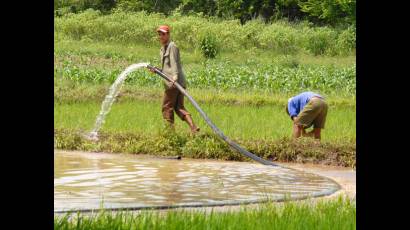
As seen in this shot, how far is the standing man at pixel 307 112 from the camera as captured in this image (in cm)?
1156

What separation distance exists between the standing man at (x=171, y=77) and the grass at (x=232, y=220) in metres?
6.09

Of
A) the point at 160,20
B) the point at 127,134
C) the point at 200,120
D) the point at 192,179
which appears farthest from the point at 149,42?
the point at 192,179

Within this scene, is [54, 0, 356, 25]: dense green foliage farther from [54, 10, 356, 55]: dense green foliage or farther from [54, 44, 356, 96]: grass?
[54, 44, 356, 96]: grass

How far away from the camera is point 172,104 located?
12422 millimetres

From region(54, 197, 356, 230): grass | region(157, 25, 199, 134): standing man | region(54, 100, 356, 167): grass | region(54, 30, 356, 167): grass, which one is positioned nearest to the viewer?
region(54, 197, 356, 230): grass

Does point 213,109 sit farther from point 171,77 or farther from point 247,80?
point 247,80

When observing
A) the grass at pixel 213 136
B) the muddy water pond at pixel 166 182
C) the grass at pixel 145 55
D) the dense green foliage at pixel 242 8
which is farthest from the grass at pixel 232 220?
the dense green foliage at pixel 242 8

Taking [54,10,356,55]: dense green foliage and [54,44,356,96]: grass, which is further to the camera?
[54,10,356,55]: dense green foliage

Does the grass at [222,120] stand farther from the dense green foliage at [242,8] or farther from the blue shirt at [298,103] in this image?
the dense green foliage at [242,8]

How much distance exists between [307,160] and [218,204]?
152 inches

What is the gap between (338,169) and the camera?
1046 centimetres

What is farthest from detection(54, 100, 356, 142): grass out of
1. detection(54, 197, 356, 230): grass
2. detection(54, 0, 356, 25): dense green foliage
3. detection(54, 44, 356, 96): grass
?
detection(54, 0, 356, 25): dense green foliage

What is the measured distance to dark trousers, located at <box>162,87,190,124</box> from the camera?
1238 cm
